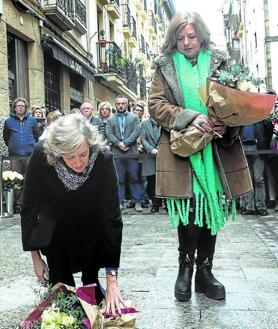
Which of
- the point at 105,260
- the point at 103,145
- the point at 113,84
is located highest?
the point at 113,84

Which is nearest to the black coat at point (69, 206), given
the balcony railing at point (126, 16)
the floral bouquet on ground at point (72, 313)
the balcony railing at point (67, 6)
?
the floral bouquet on ground at point (72, 313)

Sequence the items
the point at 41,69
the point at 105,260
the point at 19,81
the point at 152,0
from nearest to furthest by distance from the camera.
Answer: the point at 105,260 → the point at 19,81 → the point at 41,69 → the point at 152,0

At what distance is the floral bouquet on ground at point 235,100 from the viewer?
3.05 metres

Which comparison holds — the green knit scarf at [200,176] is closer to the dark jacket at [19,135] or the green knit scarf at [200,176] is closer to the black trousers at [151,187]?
the black trousers at [151,187]

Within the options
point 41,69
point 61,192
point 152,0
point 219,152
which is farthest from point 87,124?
point 152,0

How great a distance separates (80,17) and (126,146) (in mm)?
9508

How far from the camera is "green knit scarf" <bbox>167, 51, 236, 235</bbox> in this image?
10.9 ft

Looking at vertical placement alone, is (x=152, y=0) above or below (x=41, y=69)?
above

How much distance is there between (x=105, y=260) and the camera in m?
2.90

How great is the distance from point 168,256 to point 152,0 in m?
38.5

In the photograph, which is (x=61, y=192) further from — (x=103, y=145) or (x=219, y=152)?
(x=219, y=152)

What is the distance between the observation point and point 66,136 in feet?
8.46

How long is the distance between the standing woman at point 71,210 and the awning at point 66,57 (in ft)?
36.6

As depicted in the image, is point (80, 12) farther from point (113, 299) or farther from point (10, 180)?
point (113, 299)
